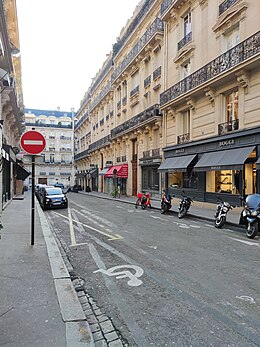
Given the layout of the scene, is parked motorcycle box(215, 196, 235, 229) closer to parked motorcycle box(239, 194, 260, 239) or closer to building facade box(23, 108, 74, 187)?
parked motorcycle box(239, 194, 260, 239)

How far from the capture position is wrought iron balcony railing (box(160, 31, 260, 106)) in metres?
12.9

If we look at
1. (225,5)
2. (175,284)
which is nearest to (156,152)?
(225,5)

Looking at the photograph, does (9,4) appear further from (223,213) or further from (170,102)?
(223,213)

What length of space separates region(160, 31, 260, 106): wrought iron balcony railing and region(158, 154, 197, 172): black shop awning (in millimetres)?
4181

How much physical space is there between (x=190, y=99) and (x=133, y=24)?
1549 centimetres

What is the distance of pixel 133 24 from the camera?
94.1ft

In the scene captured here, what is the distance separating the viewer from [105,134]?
4003 cm

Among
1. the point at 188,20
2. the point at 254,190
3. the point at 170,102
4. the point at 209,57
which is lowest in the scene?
the point at 254,190

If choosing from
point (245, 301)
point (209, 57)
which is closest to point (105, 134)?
point (209, 57)

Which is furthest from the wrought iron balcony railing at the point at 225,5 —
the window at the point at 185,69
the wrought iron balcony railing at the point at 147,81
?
the wrought iron balcony railing at the point at 147,81

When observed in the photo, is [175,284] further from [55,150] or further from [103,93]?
[55,150]

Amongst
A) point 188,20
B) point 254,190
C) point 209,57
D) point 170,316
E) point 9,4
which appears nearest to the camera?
point 170,316

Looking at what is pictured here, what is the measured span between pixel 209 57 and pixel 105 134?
24945 millimetres

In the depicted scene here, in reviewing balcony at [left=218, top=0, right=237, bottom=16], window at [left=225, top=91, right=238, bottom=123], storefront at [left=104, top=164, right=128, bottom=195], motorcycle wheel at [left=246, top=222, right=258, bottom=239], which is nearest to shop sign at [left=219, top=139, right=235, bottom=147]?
window at [left=225, top=91, right=238, bottom=123]
